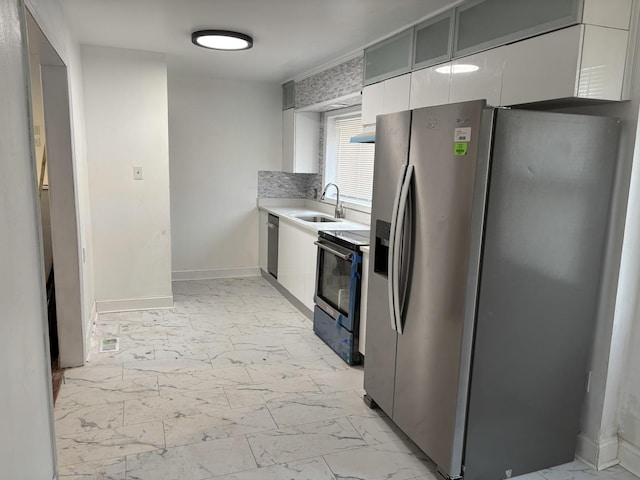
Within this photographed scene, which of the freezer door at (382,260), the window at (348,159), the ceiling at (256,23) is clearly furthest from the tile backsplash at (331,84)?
the freezer door at (382,260)

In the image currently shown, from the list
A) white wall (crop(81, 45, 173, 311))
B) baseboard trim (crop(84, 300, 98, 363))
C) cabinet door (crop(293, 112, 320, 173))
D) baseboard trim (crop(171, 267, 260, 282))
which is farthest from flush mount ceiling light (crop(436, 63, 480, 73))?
baseboard trim (crop(171, 267, 260, 282))

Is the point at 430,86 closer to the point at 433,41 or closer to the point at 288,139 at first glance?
the point at 433,41

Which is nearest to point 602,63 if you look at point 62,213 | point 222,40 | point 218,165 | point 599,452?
point 599,452

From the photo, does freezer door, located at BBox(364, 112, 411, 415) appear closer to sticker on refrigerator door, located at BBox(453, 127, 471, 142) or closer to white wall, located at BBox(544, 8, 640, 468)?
sticker on refrigerator door, located at BBox(453, 127, 471, 142)

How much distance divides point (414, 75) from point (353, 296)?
151 centimetres

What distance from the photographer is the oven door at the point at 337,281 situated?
321cm

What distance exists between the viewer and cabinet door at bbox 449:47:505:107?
2.36 m

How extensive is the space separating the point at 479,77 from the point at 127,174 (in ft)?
10.1

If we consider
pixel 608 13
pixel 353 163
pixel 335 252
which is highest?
pixel 608 13

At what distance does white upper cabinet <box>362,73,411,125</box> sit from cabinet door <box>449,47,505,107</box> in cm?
49

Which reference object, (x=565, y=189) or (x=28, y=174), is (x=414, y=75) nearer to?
(x=565, y=189)

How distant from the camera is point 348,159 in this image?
197 inches

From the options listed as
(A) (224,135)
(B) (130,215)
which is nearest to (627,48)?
(B) (130,215)

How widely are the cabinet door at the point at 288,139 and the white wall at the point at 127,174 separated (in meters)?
1.56
